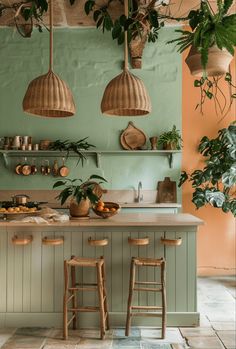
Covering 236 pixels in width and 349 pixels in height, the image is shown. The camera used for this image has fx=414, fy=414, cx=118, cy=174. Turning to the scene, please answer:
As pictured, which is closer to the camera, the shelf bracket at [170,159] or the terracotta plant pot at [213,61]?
the terracotta plant pot at [213,61]

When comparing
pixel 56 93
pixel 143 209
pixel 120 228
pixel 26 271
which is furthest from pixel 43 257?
pixel 143 209

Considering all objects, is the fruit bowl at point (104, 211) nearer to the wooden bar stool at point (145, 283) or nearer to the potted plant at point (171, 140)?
the wooden bar stool at point (145, 283)

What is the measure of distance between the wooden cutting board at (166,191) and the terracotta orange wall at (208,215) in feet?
0.58

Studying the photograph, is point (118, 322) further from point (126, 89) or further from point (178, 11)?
point (178, 11)

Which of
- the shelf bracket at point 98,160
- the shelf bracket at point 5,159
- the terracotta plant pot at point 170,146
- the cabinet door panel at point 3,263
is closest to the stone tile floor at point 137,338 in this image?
the cabinet door panel at point 3,263

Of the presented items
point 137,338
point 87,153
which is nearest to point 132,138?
point 87,153

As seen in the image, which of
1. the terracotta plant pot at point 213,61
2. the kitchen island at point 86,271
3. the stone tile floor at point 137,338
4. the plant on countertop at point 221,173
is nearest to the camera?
the terracotta plant pot at point 213,61

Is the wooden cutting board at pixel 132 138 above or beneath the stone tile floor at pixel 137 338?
above

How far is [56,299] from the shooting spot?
3.93 metres

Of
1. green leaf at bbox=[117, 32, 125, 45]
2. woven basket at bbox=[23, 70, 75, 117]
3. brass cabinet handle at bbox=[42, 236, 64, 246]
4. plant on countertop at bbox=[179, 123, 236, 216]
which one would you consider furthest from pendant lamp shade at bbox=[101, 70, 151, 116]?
plant on countertop at bbox=[179, 123, 236, 216]

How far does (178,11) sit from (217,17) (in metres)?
3.71

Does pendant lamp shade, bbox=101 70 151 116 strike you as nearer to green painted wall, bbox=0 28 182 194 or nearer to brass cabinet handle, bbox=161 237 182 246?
brass cabinet handle, bbox=161 237 182 246

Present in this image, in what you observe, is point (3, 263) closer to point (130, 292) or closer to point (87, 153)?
point (130, 292)

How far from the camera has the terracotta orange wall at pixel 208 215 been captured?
6.48 meters
